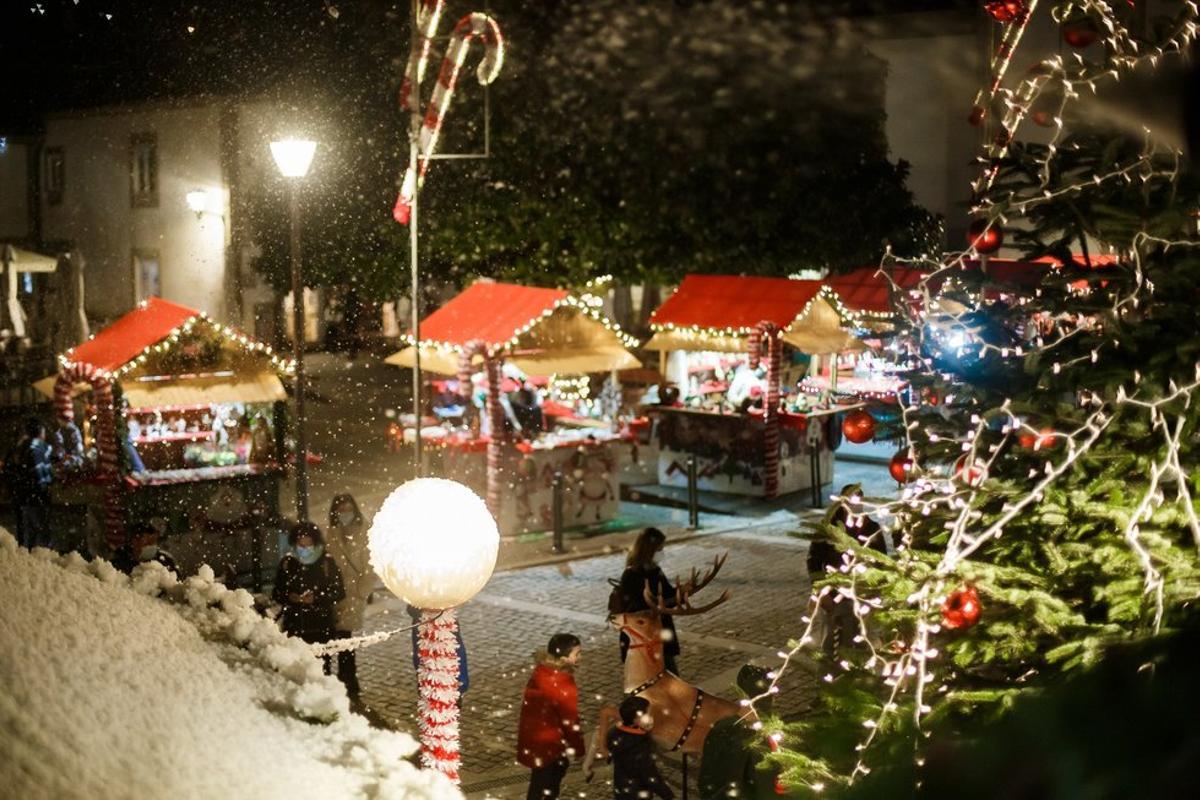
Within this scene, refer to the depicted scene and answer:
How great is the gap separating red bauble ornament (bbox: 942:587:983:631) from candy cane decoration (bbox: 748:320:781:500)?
14.6m

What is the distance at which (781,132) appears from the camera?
27.5 metres

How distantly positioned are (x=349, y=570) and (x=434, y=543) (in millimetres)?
5706

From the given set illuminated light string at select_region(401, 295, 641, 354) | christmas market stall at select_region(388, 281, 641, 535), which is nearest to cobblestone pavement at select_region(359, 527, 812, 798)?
christmas market stall at select_region(388, 281, 641, 535)

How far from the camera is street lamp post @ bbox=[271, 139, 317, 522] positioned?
1348 cm

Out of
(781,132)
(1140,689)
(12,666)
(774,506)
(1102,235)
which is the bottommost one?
(774,506)

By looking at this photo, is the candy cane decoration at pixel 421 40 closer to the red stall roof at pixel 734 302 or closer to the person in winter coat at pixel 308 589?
the person in winter coat at pixel 308 589

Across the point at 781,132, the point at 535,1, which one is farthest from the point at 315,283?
the point at 781,132

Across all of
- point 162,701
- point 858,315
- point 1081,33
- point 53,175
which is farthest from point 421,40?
point 53,175

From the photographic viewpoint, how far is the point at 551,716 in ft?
27.4

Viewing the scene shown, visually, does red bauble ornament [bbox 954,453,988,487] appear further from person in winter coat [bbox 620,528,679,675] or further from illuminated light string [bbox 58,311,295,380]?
illuminated light string [bbox 58,311,295,380]

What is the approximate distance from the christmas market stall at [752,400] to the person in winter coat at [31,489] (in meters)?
8.60

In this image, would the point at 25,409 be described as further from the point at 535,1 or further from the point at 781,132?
the point at 781,132

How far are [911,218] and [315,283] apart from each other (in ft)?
42.1

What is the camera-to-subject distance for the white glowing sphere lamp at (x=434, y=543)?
5.88 m
